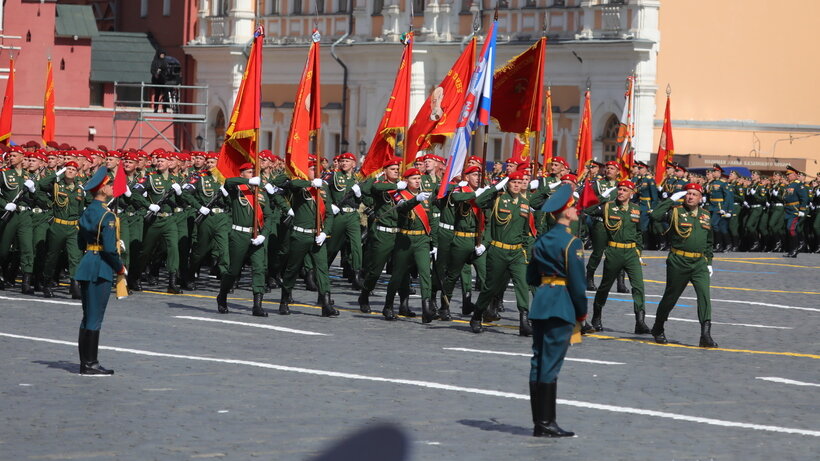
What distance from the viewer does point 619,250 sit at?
18.2 meters

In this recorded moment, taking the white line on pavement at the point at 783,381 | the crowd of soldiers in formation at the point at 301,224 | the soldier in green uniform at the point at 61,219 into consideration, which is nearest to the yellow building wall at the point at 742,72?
the crowd of soldiers in formation at the point at 301,224

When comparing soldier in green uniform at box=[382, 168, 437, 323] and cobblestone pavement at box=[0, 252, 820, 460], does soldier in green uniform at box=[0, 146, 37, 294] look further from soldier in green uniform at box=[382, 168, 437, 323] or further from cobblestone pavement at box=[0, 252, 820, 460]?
soldier in green uniform at box=[382, 168, 437, 323]

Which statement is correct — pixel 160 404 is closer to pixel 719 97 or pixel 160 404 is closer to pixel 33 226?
pixel 33 226

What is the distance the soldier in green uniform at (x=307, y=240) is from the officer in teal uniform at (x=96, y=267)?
196 inches

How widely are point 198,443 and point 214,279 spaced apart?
13.8 m

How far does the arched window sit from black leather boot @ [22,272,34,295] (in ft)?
70.6

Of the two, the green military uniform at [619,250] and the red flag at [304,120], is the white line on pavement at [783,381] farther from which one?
the red flag at [304,120]

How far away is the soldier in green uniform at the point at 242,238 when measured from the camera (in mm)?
19078

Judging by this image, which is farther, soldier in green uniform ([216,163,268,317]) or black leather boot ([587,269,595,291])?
black leather boot ([587,269,595,291])

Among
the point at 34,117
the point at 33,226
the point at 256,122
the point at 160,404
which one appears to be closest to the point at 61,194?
the point at 33,226

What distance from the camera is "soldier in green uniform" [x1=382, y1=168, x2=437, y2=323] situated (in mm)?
18312

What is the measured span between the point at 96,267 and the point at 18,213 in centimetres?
826

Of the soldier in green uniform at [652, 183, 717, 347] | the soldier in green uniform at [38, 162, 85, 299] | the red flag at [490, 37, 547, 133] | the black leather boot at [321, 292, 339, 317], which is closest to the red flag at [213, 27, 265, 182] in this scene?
the soldier in green uniform at [38, 162, 85, 299]

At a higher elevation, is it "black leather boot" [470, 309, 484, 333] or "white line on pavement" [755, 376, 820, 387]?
"black leather boot" [470, 309, 484, 333]
